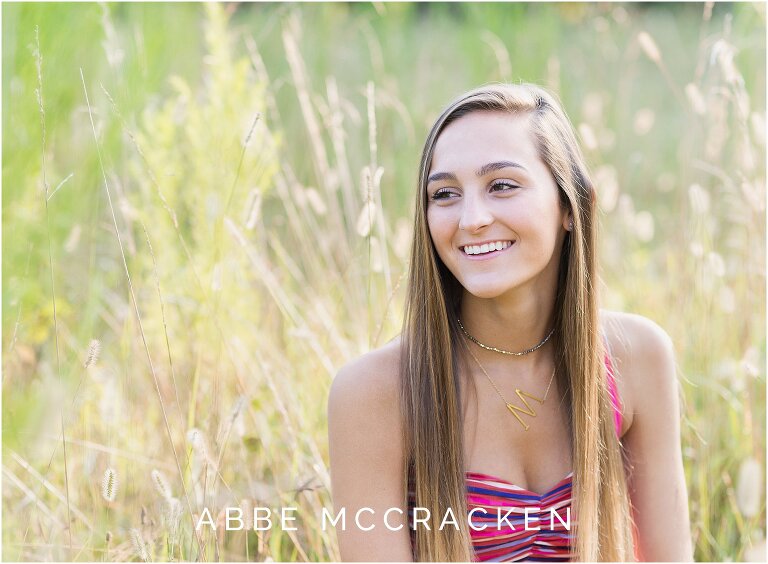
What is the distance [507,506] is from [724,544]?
742mm

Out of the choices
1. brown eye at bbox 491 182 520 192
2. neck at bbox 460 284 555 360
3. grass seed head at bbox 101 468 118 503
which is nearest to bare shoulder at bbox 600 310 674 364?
neck at bbox 460 284 555 360

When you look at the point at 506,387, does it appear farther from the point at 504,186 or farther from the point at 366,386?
the point at 504,186

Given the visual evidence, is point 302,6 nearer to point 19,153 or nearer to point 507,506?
point 19,153

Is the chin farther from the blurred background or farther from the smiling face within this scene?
the blurred background

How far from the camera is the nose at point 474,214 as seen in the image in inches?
57.4

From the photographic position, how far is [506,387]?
1638 mm

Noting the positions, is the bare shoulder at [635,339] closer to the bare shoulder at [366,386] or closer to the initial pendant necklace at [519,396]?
the initial pendant necklace at [519,396]

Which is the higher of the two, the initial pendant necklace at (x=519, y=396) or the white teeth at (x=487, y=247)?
the white teeth at (x=487, y=247)

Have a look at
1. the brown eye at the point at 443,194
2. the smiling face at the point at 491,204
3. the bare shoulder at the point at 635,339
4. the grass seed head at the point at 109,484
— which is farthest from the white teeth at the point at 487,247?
the grass seed head at the point at 109,484

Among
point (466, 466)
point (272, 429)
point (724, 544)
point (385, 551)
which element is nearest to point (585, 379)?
point (466, 466)

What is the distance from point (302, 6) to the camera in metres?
3.31

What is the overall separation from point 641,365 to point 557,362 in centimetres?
16

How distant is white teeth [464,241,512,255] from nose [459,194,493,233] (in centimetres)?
3

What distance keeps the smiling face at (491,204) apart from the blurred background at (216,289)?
139 mm
